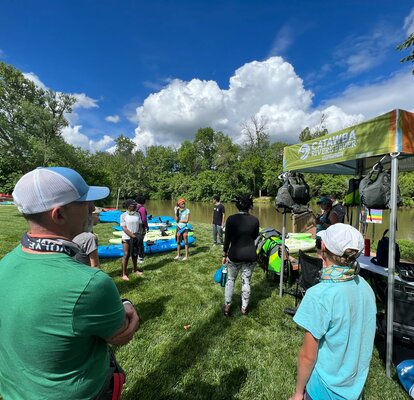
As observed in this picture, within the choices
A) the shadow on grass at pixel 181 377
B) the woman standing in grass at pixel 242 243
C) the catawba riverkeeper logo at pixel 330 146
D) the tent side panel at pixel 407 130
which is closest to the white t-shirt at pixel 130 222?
the woman standing in grass at pixel 242 243

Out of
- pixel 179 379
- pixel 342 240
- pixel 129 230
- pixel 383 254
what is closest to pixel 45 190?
pixel 342 240

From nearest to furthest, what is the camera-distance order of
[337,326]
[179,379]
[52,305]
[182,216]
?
[52,305], [337,326], [179,379], [182,216]

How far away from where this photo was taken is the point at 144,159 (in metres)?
60.9

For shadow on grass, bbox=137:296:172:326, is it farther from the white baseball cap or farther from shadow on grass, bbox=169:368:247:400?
the white baseball cap

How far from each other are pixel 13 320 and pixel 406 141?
3.56 meters

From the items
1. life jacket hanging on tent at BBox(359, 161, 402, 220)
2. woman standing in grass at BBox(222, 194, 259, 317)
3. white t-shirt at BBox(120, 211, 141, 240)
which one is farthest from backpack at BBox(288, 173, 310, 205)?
white t-shirt at BBox(120, 211, 141, 240)

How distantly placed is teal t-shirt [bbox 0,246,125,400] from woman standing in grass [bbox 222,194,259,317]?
9.18 ft

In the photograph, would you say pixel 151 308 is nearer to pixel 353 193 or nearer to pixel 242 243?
pixel 242 243

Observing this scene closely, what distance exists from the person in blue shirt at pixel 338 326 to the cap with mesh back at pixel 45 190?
1.42 meters

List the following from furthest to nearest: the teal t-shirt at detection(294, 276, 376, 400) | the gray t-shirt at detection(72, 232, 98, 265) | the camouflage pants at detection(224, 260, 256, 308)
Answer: the camouflage pants at detection(224, 260, 256, 308)
the gray t-shirt at detection(72, 232, 98, 265)
the teal t-shirt at detection(294, 276, 376, 400)

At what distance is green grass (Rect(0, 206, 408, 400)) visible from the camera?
2557mm

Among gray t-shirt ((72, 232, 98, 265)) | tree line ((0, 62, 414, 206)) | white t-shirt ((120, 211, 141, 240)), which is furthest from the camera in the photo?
tree line ((0, 62, 414, 206))

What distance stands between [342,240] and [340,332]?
53 cm

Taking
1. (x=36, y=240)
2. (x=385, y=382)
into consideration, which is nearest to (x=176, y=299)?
(x=385, y=382)
